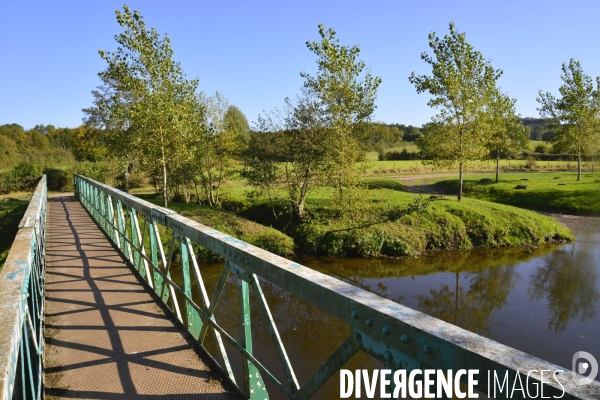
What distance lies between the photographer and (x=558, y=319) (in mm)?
11320

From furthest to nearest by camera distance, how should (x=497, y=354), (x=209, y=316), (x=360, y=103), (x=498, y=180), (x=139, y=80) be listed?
1. (x=498, y=180)
2. (x=360, y=103)
3. (x=139, y=80)
4. (x=209, y=316)
5. (x=497, y=354)

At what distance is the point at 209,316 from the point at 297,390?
4.76ft

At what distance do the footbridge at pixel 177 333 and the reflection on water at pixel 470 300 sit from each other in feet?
7.35

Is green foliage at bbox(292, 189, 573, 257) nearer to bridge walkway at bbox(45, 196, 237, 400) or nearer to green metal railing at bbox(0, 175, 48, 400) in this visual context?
bridge walkway at bbox(45, 196, 237, 400)

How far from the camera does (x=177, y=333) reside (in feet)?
14.6

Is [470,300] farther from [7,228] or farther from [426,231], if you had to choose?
[7,228]

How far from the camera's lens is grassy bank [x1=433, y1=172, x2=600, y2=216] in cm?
2650

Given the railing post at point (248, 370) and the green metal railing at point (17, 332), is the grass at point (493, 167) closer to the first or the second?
the railing post at point (248, 370)

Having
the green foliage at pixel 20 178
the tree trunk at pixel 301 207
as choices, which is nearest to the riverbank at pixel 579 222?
the tree trunk at pixel 301 207

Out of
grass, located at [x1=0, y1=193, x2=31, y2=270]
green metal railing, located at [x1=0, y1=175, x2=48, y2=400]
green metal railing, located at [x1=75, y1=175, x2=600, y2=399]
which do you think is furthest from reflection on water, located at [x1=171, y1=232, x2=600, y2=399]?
grass, located at [x1=0, y1=193, x2=31, y2=270]

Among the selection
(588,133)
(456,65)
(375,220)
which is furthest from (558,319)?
(588,133)

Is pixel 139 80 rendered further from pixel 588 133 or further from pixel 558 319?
pixel 588 133

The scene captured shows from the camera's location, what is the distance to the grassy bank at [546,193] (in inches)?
1043

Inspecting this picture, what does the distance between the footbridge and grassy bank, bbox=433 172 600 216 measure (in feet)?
83.2
